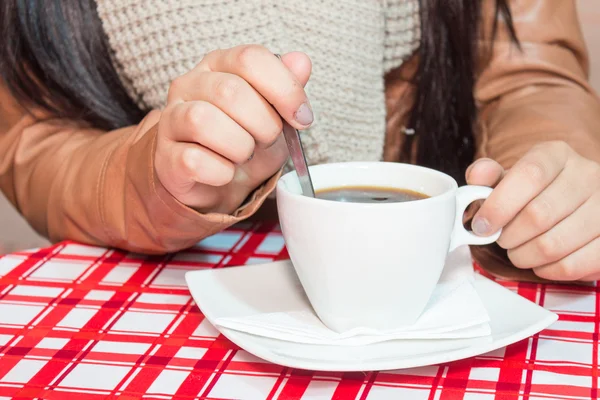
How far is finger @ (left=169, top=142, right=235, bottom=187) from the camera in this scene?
659mm

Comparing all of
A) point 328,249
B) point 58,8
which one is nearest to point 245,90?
point 328,249

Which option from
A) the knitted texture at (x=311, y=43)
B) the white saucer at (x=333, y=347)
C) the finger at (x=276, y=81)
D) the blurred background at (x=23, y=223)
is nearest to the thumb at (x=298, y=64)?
the finger at (x=276, y=81)

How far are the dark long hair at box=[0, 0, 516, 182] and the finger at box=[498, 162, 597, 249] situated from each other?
15.7 inches

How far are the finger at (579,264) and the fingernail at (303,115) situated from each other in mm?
290

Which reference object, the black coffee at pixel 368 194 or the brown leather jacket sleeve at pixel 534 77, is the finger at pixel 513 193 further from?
the brown leather jacket sleeve at pixel 534 77

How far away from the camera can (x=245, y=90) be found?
0.64 m

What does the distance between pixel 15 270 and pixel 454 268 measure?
18.7 inches

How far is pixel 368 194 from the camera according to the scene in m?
0.71

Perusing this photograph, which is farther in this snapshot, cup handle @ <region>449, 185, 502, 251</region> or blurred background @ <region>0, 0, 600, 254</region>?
blurred background @ <region>0, 0, 600, 254</region>

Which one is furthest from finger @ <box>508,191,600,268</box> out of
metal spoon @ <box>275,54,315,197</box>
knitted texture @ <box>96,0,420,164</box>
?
knitted texture @ <box>96,0,420,164</box>

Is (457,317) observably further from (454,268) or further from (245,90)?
(245,90)

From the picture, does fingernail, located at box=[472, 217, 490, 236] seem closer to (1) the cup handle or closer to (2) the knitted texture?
(1) the cup handle

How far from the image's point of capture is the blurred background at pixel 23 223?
1.84 m

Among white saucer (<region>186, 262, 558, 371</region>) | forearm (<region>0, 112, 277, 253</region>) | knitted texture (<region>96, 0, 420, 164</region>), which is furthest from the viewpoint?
knitted texture (<region>96, 0, 420, 164</region>)
